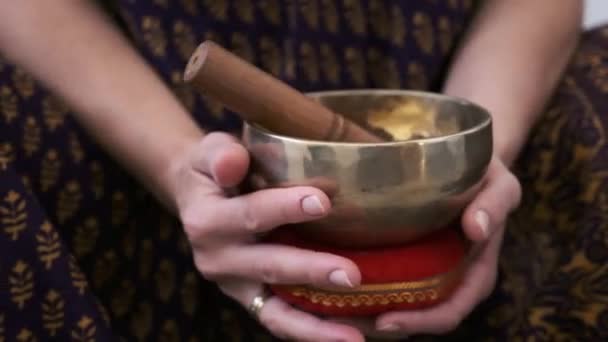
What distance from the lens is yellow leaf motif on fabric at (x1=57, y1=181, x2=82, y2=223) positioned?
2.02ft

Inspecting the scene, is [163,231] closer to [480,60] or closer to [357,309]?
[357,309]

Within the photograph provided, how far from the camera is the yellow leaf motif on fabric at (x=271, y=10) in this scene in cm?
71

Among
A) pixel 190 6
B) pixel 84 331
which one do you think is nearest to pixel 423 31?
pixel 190 6

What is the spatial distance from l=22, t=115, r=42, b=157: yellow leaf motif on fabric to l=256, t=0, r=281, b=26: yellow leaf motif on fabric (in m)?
0.24

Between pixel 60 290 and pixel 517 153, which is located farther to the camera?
pixel 517 153

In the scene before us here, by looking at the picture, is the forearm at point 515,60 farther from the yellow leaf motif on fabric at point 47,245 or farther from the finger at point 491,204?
the yellow leaf motif on fabric at point 47,245

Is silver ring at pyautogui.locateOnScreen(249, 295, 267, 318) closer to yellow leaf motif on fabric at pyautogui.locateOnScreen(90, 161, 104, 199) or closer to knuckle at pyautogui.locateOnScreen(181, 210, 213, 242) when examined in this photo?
knuckle at pyautogui.locateOnScreen(181, 210, 213, 242)

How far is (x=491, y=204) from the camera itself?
0.54 meters

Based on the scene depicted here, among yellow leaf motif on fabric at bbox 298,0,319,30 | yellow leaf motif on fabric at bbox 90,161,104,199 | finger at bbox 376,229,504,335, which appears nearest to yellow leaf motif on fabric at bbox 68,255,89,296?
yellow leaf motif on fabric at bbox 90,161,104,199

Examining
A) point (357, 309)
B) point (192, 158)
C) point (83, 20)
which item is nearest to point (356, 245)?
point (357, 309)

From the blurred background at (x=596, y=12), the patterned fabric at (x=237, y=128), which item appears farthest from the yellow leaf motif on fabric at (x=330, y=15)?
the blurred background at (x=596, y=12)

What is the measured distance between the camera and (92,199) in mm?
636

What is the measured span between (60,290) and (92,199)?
120 millimetres

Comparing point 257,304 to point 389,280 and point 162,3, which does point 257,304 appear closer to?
point 389,280
